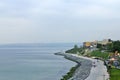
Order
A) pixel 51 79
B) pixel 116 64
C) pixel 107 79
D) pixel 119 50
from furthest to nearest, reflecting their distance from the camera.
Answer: pixel 119 50
pixel 116 64
pixel 51 79
pixel 107 79

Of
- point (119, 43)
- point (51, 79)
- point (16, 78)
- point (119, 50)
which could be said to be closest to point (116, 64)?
point (51, 79)

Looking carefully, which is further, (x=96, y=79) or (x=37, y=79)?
(x=37, y=79)

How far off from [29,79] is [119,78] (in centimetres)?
1937

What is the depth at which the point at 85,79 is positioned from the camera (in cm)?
4322

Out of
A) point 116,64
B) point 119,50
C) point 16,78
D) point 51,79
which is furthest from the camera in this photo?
point 119,50

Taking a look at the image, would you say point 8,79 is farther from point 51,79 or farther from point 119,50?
point 119,50

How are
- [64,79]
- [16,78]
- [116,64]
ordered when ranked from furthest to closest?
1. [116,64]
2. [16,78]
3. [64,79]

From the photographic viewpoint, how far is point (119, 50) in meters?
90.8

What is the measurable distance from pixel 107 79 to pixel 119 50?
52689 millimetres

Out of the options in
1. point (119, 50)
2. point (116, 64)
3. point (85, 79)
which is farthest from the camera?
point (119, 50)

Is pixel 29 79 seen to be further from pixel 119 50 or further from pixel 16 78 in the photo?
pixel 119 50

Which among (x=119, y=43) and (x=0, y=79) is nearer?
(x=0, y=79)

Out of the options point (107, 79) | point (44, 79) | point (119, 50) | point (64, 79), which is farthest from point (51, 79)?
point (119, 50)

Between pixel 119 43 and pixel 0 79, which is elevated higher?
pixel 119 43
